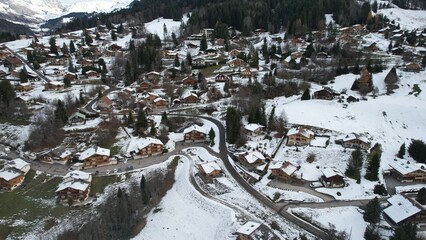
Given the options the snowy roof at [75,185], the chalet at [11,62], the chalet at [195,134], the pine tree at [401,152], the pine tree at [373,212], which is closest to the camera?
the pine tree at [373,212]

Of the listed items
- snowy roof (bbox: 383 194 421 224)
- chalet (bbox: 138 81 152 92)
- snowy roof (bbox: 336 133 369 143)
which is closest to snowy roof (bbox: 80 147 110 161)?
chalet (bbox: 138 81 152 92)

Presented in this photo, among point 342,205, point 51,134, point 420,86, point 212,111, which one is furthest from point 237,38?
point 342,205

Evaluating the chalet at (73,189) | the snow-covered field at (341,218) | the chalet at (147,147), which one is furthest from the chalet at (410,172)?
the chalet at (73,189)

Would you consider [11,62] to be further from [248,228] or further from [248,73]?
[248,228]

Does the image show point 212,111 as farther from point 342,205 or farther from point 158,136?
point 342,205

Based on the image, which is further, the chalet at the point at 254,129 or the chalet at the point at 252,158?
the chalet at the point at 254,129

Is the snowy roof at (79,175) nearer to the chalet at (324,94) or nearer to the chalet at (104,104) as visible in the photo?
the chalet at (104,104)

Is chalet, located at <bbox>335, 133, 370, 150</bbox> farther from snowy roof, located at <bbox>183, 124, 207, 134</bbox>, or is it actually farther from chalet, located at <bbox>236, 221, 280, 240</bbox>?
snowy roof, located at <bbox>183, 124, 207, 134</bbox>
